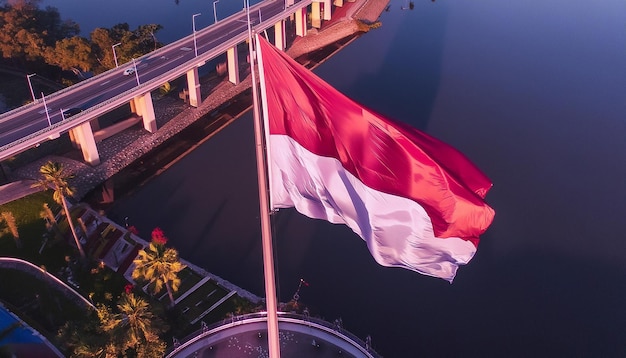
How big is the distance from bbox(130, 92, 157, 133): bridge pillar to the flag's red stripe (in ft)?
145

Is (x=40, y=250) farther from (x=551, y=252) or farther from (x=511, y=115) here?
(x=511, y=115)

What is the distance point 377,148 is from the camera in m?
18.3

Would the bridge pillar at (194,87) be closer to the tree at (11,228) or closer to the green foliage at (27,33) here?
the green foliage at (27,33)

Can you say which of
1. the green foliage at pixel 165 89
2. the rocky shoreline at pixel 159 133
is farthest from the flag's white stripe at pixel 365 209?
the green foliage at pixel 165 89

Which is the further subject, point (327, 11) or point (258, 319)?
point (327, 11)

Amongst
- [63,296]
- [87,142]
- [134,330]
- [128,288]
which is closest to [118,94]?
[87,142]

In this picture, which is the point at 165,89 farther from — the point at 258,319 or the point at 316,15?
the point at 258,319

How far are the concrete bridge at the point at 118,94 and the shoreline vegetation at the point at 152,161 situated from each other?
5.94ft

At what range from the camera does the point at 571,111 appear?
215 feet

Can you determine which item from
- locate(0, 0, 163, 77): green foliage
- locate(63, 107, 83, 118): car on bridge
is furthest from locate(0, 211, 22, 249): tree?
locate(0, 0, 163, 77): green foliage

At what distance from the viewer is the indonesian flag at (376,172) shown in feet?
56.7

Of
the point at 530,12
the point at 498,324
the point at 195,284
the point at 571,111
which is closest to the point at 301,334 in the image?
the point at 195,284

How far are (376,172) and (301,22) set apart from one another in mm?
77622

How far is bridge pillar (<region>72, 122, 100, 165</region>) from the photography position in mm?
52375
